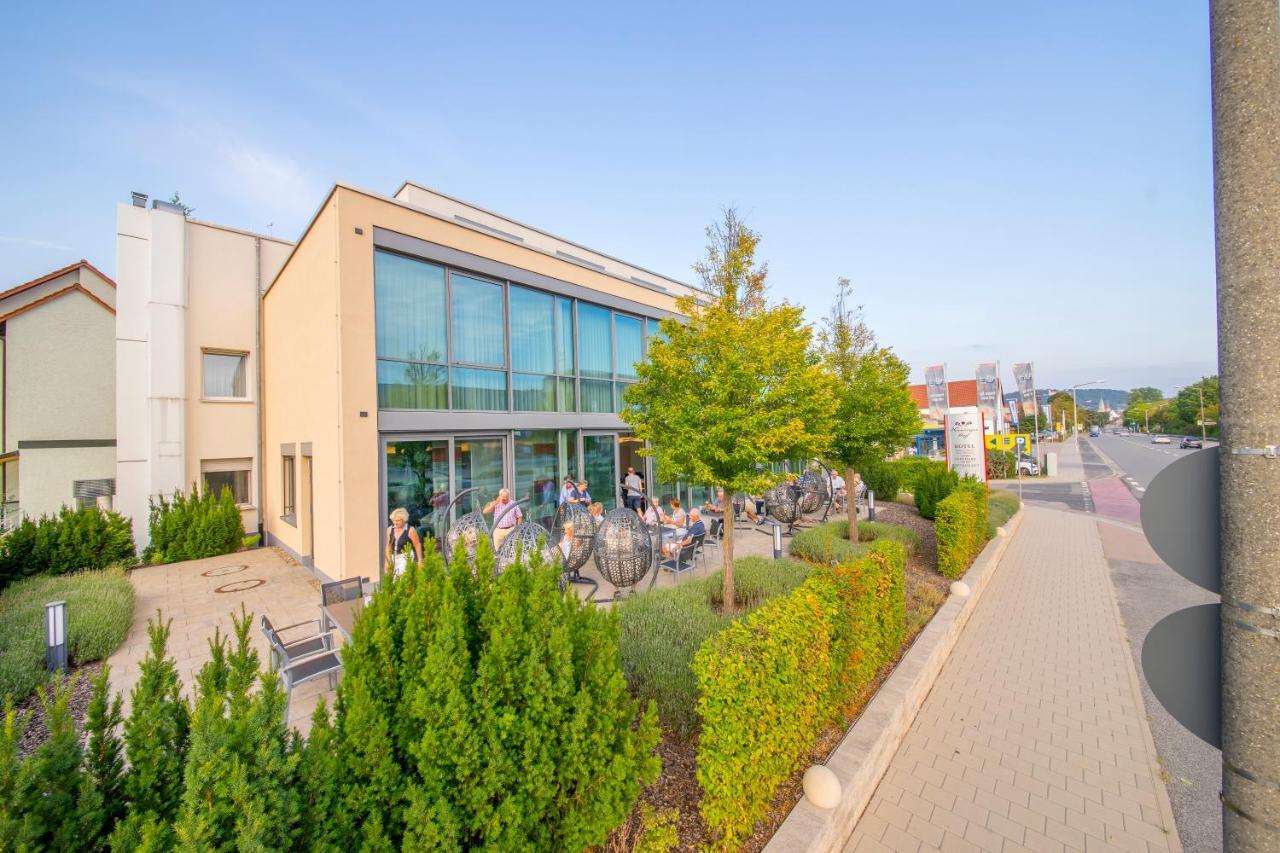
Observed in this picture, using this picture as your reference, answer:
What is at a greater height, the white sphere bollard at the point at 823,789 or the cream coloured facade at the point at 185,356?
the cream coloured facade at the point at 185,356

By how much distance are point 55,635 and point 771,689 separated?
800 centimetres

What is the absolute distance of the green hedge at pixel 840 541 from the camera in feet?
29.4

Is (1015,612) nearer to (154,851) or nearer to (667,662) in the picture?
(667,662)

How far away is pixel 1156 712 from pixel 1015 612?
3059 millimetres

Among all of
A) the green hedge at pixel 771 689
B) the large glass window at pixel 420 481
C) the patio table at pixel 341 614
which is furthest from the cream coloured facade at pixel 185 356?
the green hedge at pixel 771 689

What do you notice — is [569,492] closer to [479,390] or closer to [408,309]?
[479,390]

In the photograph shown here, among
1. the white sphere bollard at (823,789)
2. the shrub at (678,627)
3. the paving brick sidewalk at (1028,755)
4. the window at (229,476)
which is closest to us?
the white sphere bollard at (823,789)

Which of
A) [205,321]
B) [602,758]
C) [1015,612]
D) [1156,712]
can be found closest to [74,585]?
[205,321]

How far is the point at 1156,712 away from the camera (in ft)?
16.8

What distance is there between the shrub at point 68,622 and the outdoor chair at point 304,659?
2.08 m

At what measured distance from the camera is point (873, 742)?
3941 millimetres

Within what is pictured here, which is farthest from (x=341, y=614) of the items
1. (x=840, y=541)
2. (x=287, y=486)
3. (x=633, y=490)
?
(x=840, y=541)

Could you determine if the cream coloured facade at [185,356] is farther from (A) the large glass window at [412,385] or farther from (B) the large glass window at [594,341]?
(B) the large glass window at [594,341]

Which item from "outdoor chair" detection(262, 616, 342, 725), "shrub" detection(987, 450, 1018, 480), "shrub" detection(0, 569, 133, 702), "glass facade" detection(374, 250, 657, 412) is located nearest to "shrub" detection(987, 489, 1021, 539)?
"glass facade" detection(374, 250, 657, 412)
